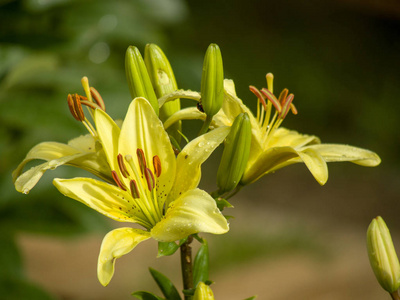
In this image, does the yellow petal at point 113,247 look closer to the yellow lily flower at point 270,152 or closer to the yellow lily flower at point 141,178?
the yellow lily flower at point 141,178

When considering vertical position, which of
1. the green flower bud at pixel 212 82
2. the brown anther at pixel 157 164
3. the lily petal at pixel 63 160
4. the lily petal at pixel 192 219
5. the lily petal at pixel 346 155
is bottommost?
the lily petal at pixel 192 219

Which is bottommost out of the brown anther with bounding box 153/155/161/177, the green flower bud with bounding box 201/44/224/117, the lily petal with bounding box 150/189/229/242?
the lily petal with bounding box 150/189/229/242

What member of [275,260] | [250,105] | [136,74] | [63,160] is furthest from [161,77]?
[250,105]

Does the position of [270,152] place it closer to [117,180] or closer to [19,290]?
[117,180]

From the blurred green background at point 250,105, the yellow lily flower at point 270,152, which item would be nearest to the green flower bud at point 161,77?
the yellow lily flower at point 270,152

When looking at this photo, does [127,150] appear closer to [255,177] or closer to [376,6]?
[255,177]

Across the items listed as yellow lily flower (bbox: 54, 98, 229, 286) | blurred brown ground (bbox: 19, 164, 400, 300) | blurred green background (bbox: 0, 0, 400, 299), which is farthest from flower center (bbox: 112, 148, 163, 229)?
blurred brown ground (bbox: 19, 164, 400, 300)

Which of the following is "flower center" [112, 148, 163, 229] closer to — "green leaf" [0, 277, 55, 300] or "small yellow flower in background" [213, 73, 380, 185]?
"small yellow flower in background" [213, 73, 380, 185]

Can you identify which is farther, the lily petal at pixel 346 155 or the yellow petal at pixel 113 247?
the lily petal at pixel 346 155
